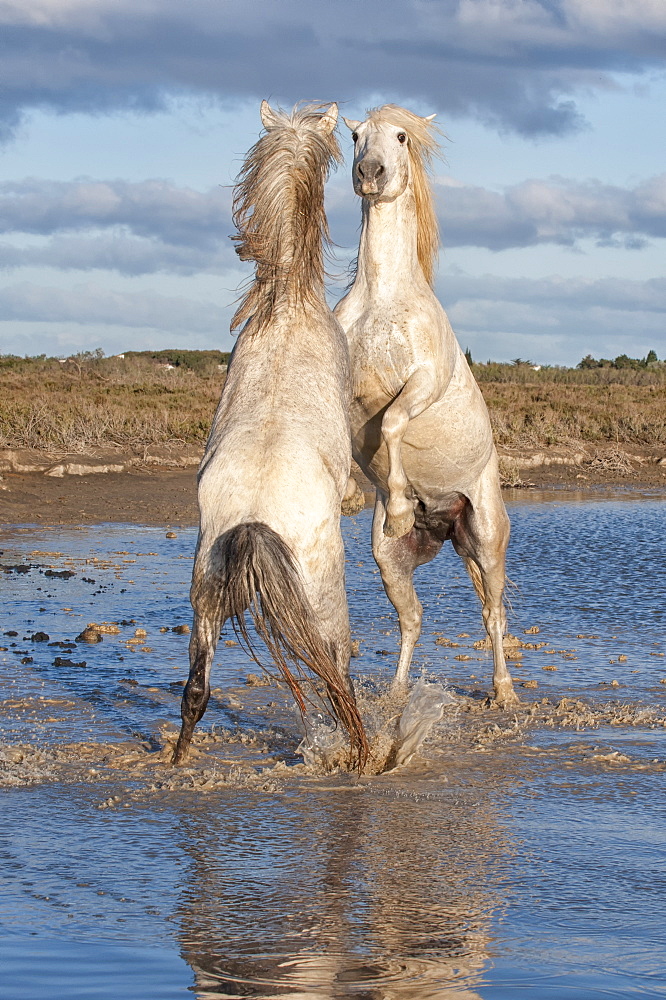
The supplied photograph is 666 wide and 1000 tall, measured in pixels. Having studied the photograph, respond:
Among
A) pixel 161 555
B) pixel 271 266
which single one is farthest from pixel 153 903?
pixel 161 555

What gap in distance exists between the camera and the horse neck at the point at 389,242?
6.42 metres

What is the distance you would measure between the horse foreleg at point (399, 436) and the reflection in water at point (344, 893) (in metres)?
1.43

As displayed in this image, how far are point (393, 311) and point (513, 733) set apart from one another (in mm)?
2315

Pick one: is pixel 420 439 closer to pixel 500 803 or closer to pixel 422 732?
pixel 422 732

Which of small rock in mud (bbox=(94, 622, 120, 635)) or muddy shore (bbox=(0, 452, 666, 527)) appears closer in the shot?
small rock in mud (bbox=(94, 622, 120, 635))

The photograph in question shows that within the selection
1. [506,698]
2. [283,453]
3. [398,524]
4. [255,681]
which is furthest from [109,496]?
[283,453]

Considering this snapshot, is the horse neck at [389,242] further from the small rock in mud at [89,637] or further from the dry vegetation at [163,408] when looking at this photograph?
the dry vegetation at [163,408]

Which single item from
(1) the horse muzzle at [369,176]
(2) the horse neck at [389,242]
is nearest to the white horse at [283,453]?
(1) the horse muzzle at [369,176]

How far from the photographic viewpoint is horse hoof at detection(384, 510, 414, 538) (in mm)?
6191

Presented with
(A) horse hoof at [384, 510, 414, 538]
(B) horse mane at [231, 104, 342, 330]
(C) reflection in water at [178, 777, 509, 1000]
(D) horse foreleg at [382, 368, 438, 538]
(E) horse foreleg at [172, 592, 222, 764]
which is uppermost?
(B) horse mane at [231, 104, 342, 330]

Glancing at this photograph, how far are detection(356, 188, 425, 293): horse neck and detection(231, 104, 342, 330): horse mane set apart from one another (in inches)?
48.7

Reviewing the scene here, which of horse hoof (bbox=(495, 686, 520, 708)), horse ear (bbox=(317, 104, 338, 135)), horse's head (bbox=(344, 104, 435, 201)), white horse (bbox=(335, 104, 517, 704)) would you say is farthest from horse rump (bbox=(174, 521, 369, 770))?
horse's head (bbox=(344, 104, 435, 201))

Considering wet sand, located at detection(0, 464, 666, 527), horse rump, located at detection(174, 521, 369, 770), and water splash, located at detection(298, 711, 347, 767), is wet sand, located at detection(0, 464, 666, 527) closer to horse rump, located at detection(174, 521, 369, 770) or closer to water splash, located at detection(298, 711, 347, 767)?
water splash, located at detection(298, 711, 347, 767)

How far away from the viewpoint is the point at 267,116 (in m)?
5.17
